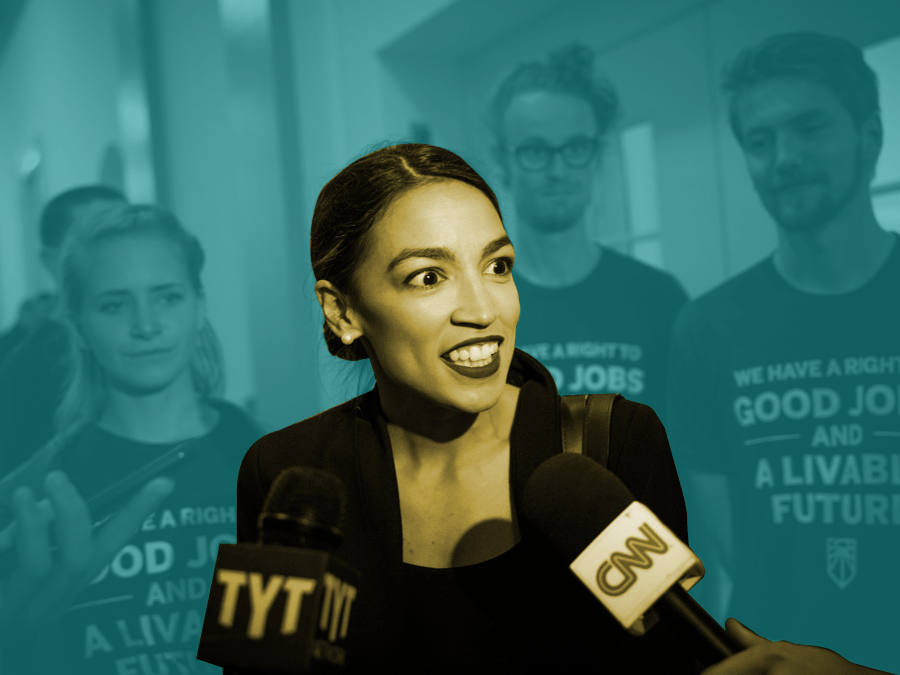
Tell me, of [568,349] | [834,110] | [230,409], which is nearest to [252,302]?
[230,409]

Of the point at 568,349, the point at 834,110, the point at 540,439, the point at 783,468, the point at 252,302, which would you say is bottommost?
the point at 783,468

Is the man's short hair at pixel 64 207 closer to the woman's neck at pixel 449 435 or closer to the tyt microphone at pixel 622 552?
the woman's neck at pixel 449 435

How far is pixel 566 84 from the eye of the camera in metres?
3.21

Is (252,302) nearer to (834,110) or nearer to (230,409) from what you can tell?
(230,409)

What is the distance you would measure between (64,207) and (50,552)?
1.41m

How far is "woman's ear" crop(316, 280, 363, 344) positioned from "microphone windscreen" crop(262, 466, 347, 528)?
1.43 ft

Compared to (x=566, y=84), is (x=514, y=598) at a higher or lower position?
lower

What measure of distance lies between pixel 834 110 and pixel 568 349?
1406mm

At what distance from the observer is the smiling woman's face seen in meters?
1.31

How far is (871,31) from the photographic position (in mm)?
2625

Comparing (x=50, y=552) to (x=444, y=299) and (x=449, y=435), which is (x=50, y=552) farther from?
(x=444, y=299)

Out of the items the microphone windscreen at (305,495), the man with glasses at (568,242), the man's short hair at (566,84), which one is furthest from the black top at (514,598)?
the man's short hair at (566,84)

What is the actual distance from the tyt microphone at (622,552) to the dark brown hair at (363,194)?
26.2 inches

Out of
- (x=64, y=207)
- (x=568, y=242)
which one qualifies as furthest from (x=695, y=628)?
(x=64, y=207)
